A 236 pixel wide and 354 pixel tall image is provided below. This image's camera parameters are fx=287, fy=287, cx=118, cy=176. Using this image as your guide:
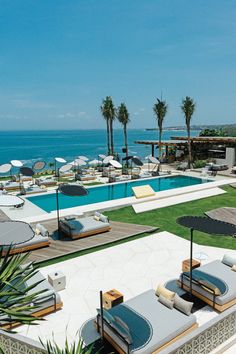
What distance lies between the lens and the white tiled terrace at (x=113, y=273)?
7.44m

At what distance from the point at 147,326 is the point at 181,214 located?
34.3 ft

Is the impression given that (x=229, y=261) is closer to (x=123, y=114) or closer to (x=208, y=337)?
(x=208, y=337)

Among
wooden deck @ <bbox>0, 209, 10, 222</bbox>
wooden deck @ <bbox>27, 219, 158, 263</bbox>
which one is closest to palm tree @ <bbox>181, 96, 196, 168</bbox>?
wooden deck @ <bbox>27, 219, 158, 263</bbox>

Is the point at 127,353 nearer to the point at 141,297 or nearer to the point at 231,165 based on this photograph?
the point at 141,297

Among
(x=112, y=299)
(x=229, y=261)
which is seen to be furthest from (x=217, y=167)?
(x=112, y=299)

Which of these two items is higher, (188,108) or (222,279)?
(188,108)

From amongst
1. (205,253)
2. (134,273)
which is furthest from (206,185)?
(134,273)

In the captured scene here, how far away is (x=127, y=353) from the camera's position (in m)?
6.01

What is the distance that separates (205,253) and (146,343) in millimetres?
5858

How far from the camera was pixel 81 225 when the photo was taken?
13.1 m

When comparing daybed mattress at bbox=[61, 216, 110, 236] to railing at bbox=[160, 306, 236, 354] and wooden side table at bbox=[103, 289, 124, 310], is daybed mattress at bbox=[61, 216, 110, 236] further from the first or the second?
railing at bbox=[160, 306, 236, 354]

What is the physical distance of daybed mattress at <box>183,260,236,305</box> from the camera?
25.5 ft

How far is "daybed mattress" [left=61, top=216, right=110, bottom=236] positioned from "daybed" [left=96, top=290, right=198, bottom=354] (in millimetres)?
5560

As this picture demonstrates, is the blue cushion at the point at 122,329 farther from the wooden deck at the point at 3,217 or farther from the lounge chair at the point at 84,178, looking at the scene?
the lounge chair at the point at 84,178
